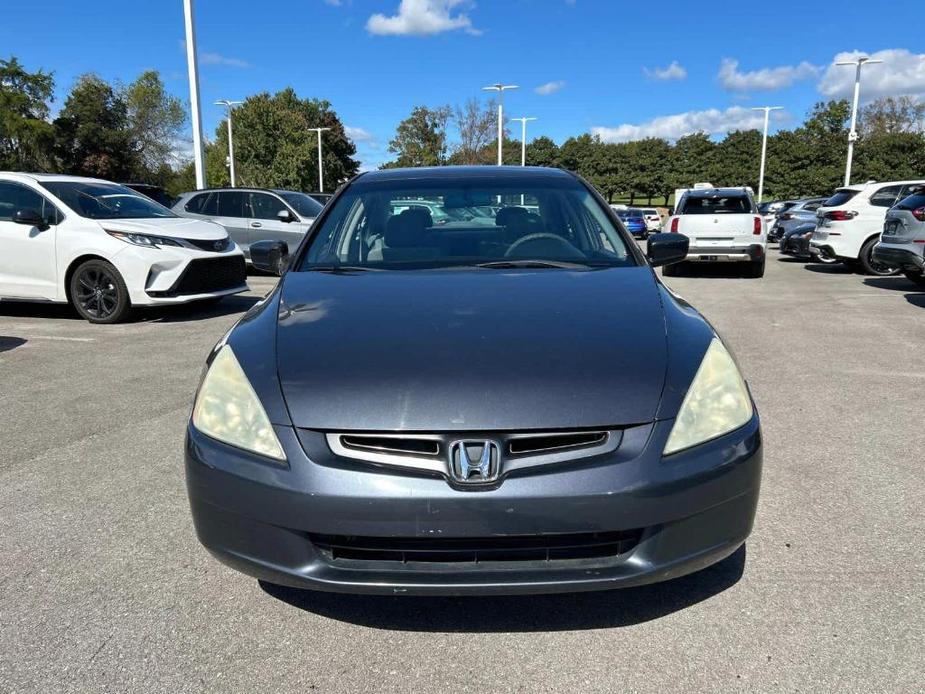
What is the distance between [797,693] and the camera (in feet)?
6.44

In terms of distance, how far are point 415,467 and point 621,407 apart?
599 mm

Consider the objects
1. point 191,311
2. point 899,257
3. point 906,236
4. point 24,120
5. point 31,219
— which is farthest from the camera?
point 24,120

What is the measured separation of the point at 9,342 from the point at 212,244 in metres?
2.38

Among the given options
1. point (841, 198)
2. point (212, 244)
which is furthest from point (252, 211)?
point (841, 198)

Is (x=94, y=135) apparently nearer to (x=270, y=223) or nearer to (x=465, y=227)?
(x=270, y=223)

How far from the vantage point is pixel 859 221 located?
1312 centimetres

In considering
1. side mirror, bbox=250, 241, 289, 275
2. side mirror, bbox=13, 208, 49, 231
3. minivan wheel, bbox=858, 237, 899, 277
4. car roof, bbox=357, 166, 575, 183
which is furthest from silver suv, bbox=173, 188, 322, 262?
minivan wheel, bbox=858, 237, 899, 277

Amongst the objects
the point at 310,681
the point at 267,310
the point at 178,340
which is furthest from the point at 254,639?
the point at 178,340

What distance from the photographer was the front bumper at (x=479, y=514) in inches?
74.1

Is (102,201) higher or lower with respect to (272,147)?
lower

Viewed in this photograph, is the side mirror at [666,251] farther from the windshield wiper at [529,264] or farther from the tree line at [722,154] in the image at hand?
the tree line at [722,154]

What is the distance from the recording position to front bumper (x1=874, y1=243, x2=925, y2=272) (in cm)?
953

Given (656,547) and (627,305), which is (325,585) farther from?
(627,305)

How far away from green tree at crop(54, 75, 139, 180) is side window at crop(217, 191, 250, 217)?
4345 centimetres
